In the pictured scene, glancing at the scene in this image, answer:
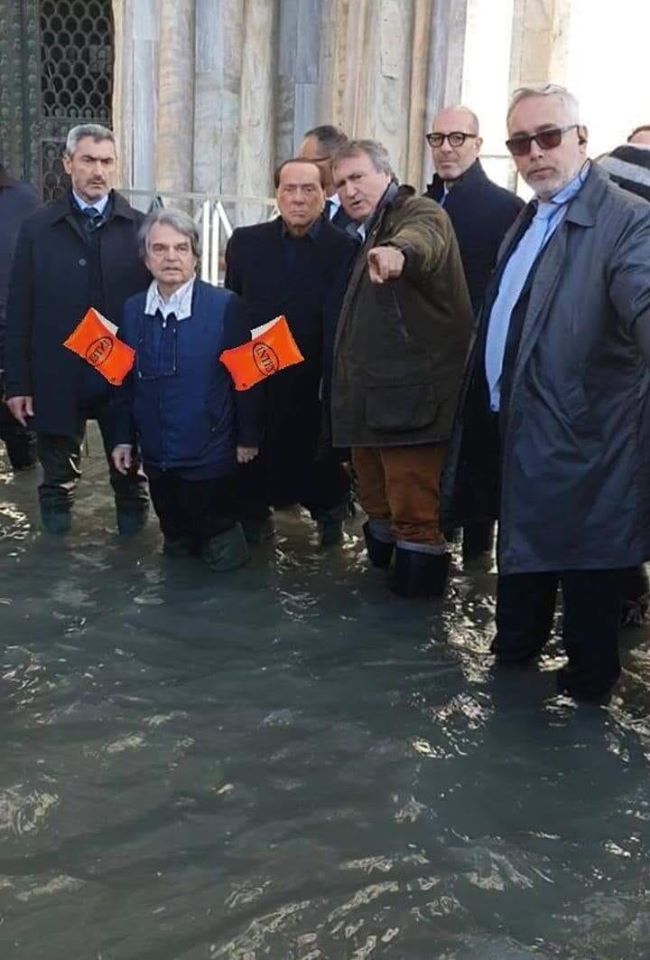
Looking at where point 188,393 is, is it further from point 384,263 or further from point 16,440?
point 16,440

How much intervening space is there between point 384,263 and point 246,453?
1.47m

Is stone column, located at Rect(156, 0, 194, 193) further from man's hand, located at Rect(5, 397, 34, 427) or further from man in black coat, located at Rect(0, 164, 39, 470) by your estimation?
man's hand, located at Rect(5, 397, 34, 427)

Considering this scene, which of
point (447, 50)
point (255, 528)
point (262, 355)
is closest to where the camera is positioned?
point (262, 355)

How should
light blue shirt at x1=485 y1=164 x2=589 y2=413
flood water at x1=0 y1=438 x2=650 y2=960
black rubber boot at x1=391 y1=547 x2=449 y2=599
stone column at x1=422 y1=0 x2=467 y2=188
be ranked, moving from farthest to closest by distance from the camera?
stone column at x1=422 y1=0 x2=467 y2=188, black rubber boot at x1=391 y1=547 x2=449 y2=599, light blue shirt at x1=485 y1=164 x2=589 y2=413, flood water at x1=0 y1=438 x2=650 y2=960

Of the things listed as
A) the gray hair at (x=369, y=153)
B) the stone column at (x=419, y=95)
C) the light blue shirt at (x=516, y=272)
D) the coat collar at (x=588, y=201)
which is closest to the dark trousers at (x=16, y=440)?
the gray hair at (x=369, y=153)

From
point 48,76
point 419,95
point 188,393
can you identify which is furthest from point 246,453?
point 48,76

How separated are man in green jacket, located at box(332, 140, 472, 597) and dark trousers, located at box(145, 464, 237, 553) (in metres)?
0.73

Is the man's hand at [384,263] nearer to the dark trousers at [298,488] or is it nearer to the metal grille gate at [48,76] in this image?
the dark trousers at [298,488]

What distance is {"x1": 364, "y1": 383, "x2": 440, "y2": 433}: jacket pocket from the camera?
4.68m

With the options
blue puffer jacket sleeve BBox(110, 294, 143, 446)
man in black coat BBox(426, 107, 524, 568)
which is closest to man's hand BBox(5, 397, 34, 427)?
blue puffer jacket sleeve BBox(110, 294, 143, 446)

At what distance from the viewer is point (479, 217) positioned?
17.5 ft

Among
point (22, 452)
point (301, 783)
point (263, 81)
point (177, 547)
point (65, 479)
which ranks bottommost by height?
point (301, 783)

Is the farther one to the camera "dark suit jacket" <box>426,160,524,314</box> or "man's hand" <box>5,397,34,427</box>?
"man's hand" <box>5,397,34,427</box>

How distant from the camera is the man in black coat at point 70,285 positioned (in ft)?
18.0
